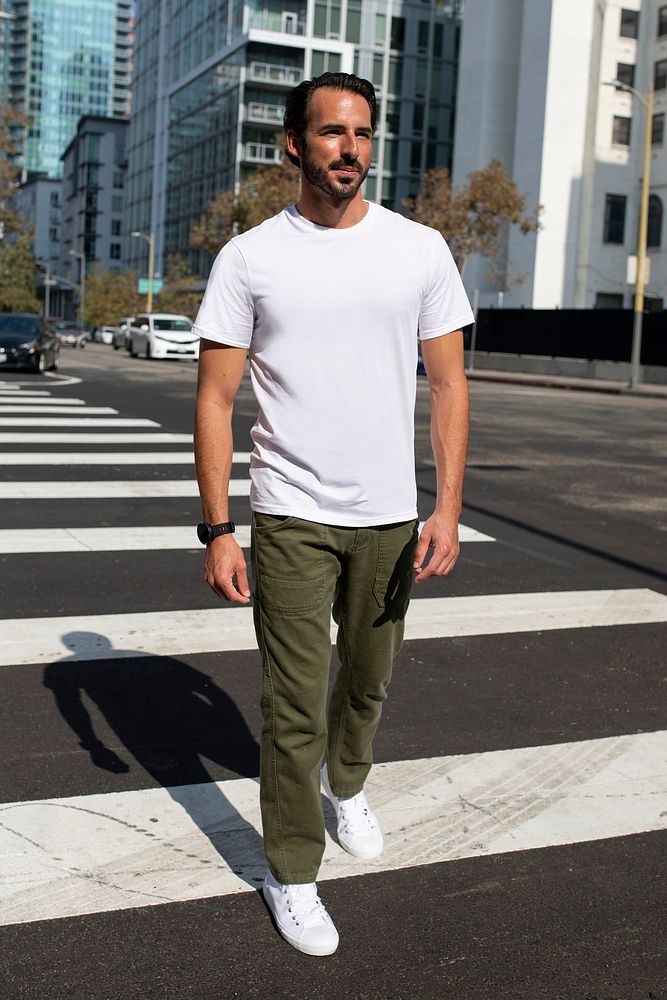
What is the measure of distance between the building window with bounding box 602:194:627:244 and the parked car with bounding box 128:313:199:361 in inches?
1028

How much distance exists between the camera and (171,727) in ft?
14.1

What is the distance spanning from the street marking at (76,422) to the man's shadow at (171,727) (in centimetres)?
947

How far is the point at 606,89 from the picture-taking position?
5884 centimetres

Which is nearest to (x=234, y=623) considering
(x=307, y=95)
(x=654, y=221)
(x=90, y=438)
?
(x=307, y=95)

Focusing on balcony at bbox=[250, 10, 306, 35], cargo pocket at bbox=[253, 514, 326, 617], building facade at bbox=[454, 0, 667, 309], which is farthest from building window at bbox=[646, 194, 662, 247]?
cargo pocket at bbox=[253, 514, 326, 617]

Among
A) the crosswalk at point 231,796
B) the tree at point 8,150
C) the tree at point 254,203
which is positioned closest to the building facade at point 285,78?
the tree at point 254,203

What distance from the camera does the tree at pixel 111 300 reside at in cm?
8762

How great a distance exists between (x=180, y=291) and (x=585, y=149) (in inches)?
1125

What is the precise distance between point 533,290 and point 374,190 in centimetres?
1860

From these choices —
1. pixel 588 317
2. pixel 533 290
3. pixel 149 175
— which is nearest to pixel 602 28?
pixel 533 290

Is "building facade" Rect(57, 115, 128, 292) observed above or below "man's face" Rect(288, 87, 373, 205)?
above

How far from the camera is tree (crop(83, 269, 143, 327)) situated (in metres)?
87.6

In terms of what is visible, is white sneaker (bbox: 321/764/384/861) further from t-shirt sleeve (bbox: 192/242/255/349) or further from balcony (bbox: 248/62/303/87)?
balcony (bbox: 248/62/303/87)

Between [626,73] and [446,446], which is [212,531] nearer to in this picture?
[446,446]
